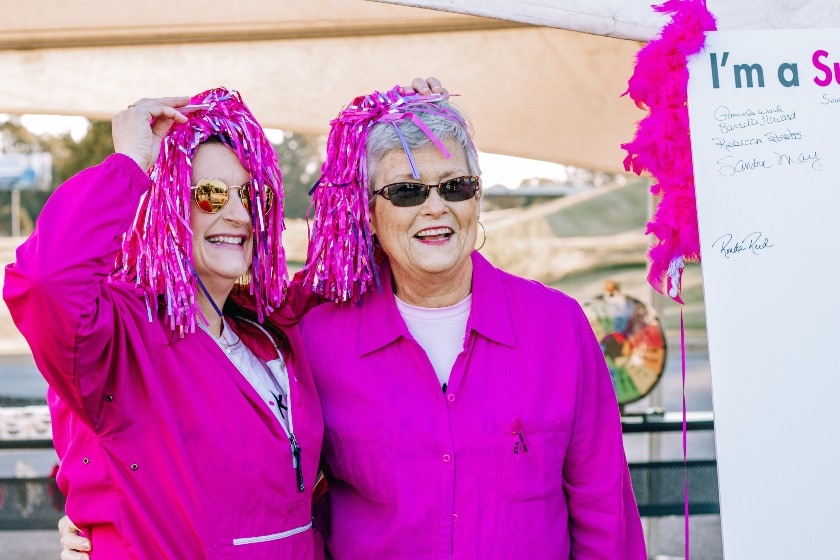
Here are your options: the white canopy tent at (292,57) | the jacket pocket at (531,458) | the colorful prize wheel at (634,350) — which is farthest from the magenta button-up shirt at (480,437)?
the colorful prize wheel at (634,350)

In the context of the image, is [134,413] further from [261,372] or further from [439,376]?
[439,376]

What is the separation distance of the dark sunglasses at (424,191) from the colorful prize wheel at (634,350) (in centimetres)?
238

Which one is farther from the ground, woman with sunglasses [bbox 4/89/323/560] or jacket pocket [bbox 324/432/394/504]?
woman with sunglasses [bbox 4/89/323/560]

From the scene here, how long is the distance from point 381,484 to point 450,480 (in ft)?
0.52

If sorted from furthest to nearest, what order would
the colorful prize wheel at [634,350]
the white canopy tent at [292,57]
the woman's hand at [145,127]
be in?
1. the colorful prize wheel at [634,350]
2. the white canopy tent at [292,57]
3. the woman's hand at [145,127]

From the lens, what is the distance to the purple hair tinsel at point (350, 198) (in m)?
2.25

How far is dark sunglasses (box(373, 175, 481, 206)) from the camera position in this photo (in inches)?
85.7

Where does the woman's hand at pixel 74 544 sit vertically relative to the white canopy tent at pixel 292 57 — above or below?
below

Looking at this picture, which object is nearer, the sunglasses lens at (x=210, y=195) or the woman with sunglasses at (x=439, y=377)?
the sunglasses lens at (x=210, y=195)

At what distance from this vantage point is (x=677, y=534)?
5.88 m
